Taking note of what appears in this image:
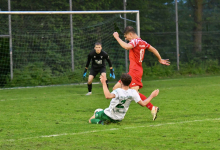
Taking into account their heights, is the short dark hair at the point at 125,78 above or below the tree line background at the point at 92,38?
below

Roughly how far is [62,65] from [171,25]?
22.6ft

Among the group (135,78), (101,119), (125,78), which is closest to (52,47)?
(135,78)

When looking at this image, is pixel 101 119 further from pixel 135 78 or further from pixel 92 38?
pixel 92 38

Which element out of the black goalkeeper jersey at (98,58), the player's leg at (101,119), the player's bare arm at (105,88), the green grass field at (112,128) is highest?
the black goalkeeper jersey at (98,58)

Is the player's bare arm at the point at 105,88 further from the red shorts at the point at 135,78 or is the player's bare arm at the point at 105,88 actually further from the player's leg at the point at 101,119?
the red shorts at the point at 135,78

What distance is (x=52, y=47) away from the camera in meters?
17.9

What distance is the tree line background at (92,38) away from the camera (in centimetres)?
1736

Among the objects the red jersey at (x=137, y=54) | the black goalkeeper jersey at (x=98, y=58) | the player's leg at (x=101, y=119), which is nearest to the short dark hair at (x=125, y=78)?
the player's leg at (x=101, y=119)

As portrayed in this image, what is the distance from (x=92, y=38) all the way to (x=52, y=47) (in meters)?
2.03

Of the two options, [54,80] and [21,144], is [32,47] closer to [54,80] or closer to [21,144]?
[54,80]

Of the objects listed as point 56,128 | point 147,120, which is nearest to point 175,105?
point 147,120

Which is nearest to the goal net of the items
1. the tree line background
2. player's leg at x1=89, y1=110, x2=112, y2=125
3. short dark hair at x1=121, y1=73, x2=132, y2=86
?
the tree line background

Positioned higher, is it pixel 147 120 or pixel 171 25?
pixel 171 25

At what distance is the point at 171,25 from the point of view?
2109 cm
